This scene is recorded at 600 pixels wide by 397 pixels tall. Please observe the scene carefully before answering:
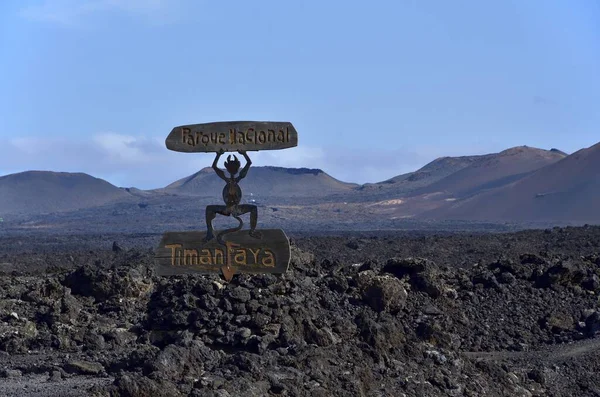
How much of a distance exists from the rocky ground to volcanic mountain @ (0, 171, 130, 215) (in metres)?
129

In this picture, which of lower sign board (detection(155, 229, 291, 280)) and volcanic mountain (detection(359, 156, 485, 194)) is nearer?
lower sign board (detection(155, 229, 291, 280))

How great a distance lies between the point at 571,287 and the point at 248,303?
26.1ft

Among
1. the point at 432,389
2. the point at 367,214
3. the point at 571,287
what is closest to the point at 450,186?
the point at 367,214

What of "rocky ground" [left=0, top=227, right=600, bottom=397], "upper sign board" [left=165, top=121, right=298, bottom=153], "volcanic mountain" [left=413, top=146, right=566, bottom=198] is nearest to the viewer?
"rocky ground" [left=0, top=227, right=600, bottom=397]

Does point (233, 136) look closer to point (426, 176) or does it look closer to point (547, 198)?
point (547, 198)

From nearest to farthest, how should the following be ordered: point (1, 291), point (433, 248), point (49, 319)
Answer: point (49, 319), point (1, 291), point (433, 248)

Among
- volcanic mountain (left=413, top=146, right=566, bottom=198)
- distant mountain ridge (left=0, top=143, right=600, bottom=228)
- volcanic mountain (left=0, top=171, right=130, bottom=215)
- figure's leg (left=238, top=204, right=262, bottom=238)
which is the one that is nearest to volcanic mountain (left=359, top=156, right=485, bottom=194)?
distant mountain ridge (left=0, top=143, right=600, bottom=228)

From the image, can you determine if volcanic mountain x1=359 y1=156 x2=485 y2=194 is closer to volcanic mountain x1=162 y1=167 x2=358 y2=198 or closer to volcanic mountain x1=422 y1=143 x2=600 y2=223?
volcanic mountain x1=162 y1=167 x2=358 y2=198

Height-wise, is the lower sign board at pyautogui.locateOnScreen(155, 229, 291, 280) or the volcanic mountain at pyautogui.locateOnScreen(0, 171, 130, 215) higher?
the volcanic mountain at pyautogui.locateOnScreen(0, 171, 130, 215)

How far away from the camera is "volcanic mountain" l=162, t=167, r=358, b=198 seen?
165 meters

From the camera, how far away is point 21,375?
484 inches

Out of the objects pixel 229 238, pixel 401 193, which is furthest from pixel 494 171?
pixel 229 238

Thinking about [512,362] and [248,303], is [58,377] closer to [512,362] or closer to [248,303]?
[248,303]

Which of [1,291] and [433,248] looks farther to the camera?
[433,248]
